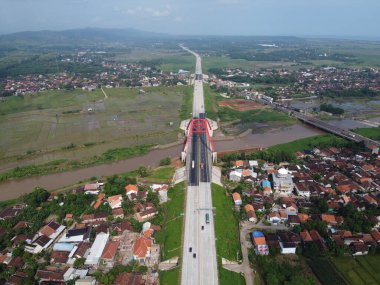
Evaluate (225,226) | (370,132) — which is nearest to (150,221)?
(225,226)

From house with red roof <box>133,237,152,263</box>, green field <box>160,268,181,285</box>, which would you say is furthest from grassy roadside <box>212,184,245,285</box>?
house with red roof <box>133,237,152,263</box>

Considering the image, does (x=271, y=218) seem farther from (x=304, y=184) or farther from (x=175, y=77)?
(x=175, y=77)

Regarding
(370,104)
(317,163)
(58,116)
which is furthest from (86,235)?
(370,104)

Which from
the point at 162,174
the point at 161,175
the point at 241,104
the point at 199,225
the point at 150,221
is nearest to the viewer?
the point at 199,225

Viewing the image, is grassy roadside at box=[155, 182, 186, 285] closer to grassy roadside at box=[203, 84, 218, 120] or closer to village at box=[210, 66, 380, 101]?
grassy roadside at box=[203, 84, 218, 120]

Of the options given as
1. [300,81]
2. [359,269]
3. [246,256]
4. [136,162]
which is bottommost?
[136,162]

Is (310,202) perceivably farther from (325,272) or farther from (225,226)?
(225,226)
